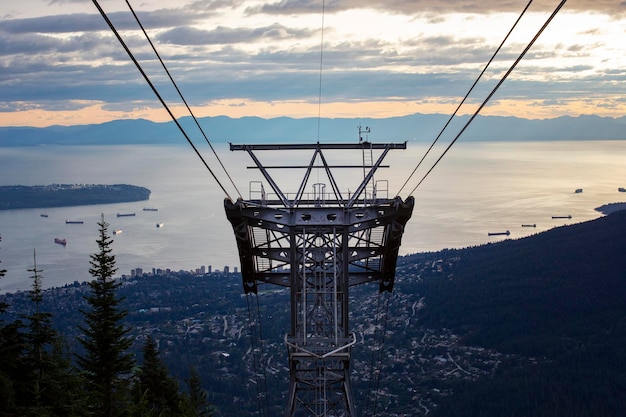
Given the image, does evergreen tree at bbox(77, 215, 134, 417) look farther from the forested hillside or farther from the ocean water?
the ocean water

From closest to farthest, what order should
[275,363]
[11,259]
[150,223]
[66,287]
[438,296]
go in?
[275,363] < [438,296] < [66,287] < [11,259] < [150,223]

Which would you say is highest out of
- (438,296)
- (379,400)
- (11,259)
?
(11,259)

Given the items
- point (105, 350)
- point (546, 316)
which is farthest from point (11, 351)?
point (546, 316)

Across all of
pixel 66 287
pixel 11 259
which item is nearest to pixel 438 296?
pixel 66 287

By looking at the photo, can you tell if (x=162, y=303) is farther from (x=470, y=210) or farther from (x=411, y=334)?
(x=470, y=210)

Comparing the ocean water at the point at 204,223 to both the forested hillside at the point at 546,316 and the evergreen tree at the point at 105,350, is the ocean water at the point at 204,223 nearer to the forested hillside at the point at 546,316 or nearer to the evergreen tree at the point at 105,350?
the forested hillside at the point at 546,316

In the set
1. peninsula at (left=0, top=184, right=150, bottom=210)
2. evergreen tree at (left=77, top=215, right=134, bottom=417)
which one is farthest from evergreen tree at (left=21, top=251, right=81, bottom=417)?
peninsula at (left=0, top=184, right=150, bottom=210)

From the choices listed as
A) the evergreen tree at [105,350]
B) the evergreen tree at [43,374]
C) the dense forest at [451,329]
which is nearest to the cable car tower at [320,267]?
the evergreen tree at [43,374]
